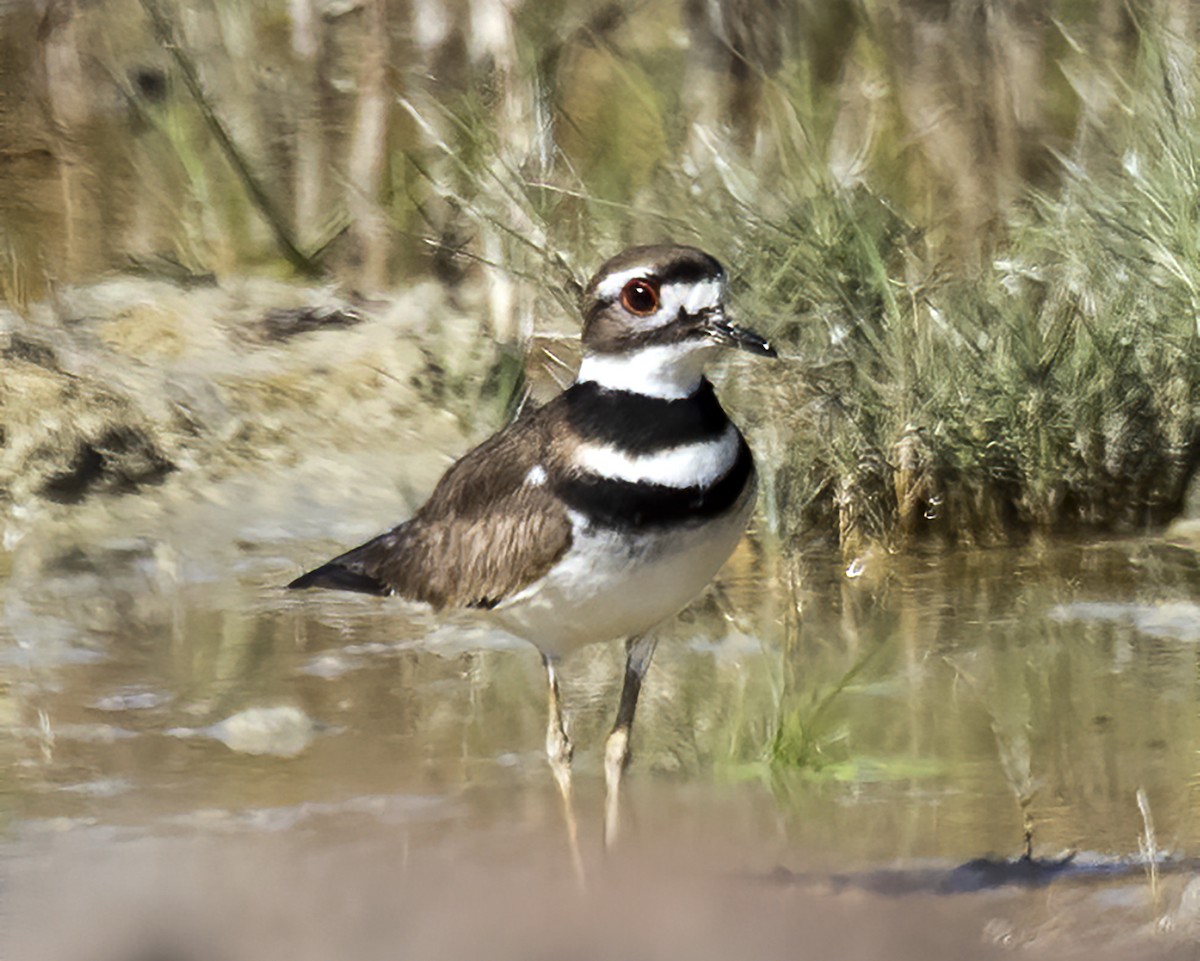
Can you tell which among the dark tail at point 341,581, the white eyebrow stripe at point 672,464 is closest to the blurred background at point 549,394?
the dark tail at point 341,581

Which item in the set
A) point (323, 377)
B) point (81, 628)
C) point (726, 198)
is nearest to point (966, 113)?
point (726, 198)

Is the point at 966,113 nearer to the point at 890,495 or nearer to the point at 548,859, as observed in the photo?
the point at 890,495

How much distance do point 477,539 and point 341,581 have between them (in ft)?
1.78

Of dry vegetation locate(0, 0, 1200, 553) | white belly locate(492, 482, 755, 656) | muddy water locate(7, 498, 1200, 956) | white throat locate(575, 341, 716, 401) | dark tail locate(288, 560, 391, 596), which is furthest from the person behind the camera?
dry vegetation locate(0, 0, 1200, 553)

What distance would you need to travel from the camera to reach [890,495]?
5.79 m

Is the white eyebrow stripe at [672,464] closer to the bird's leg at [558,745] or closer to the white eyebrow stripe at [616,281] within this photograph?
the white eyebrow stripe at [616,281]

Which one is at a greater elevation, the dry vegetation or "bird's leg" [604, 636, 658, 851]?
the dry vegetation

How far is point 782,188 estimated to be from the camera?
5949mm

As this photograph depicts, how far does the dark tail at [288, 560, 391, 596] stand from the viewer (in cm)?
448

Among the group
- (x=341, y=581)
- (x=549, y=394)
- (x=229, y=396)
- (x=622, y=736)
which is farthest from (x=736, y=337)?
(x=229, y=396)

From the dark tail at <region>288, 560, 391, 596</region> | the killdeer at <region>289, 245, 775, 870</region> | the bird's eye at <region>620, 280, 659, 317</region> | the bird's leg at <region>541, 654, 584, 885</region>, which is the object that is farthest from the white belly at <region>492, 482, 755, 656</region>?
the dark tail at <region>288, 560, 391, 596</region>

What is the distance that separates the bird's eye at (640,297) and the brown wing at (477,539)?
332 millimetres

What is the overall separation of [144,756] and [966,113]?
4.49 m

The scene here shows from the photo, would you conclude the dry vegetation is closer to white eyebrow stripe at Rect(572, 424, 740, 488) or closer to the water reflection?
the water reflection
